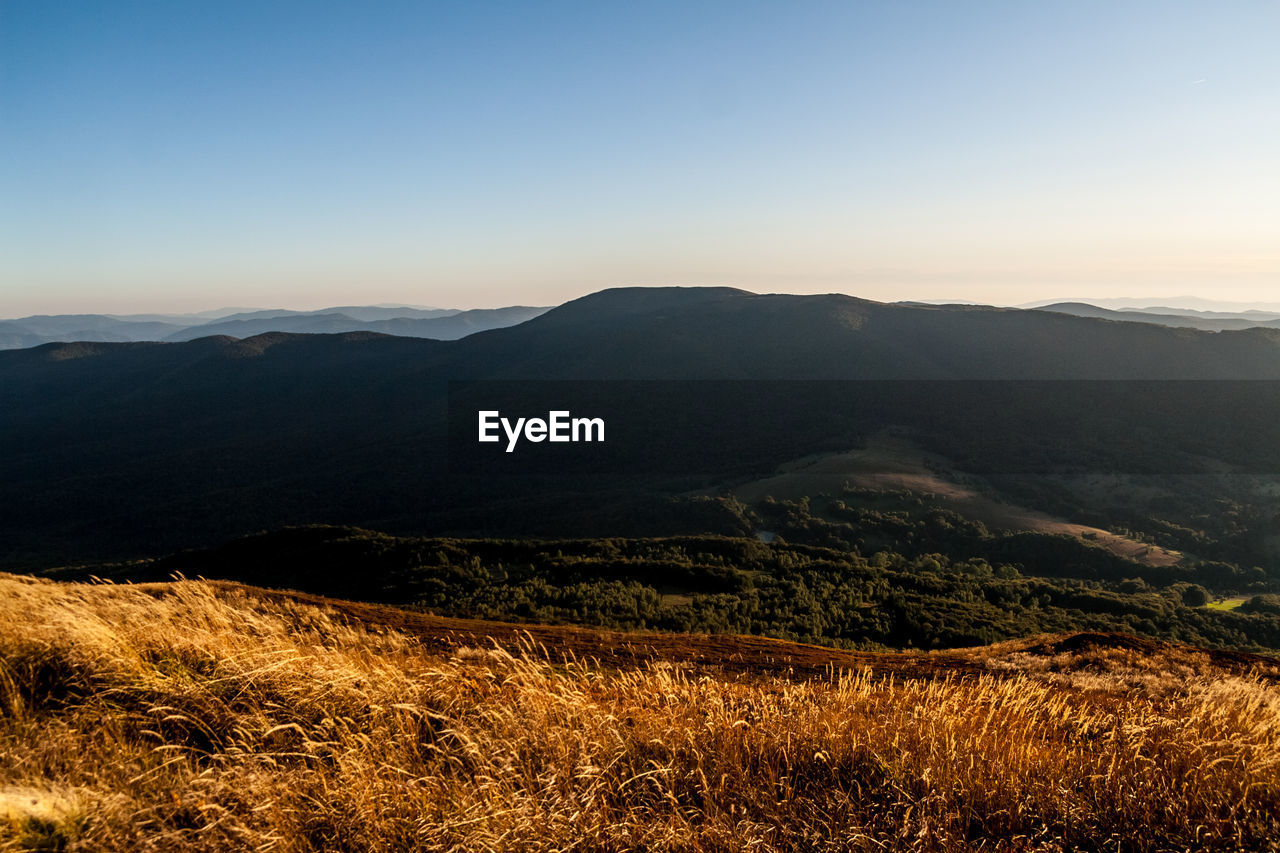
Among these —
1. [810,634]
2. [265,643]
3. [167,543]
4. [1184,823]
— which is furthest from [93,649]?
[167,543]

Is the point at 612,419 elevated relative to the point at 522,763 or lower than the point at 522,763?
lower

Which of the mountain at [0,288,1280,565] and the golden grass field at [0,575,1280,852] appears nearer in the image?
the golden grass field at [0,575,1280,852]

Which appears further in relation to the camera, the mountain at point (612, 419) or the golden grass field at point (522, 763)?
the mountain at point (612, 419)

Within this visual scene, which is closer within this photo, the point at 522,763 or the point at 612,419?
the point at 522,763
